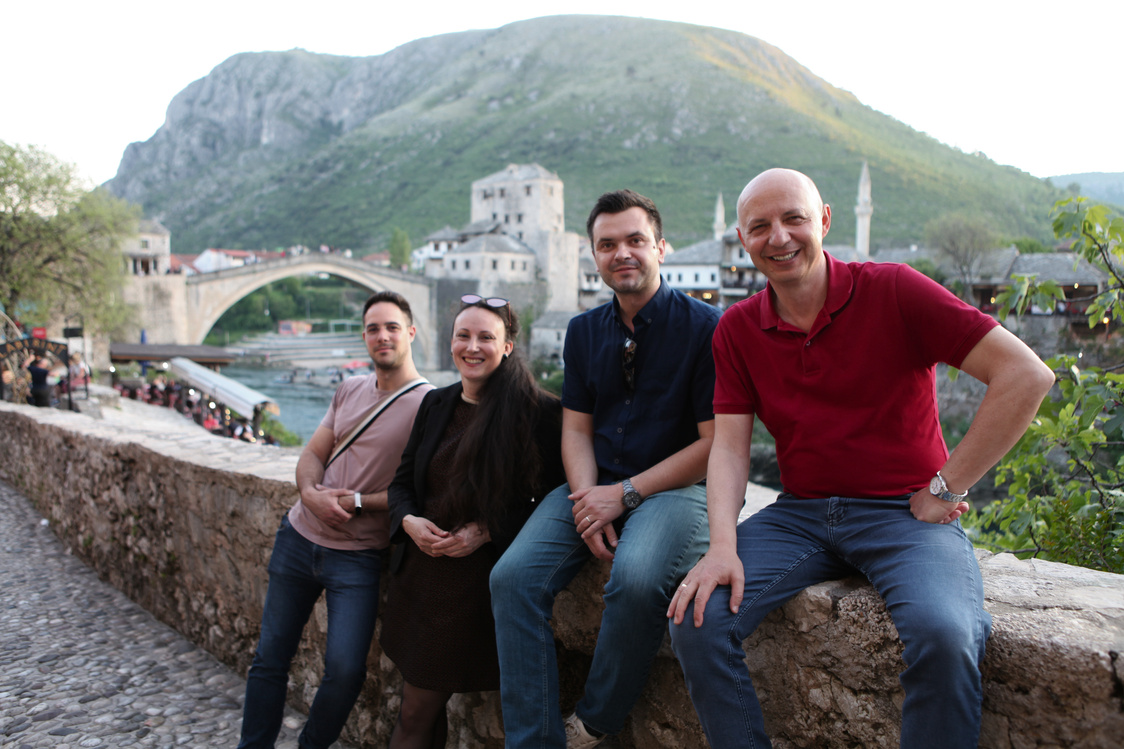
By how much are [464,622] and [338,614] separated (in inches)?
21.4

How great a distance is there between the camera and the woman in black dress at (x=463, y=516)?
2.04m

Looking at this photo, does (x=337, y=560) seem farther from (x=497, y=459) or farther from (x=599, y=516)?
(x=599, y=516)

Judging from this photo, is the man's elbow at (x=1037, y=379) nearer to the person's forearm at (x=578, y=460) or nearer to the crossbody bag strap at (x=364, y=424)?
the person's forearm at (x=578, y=460)

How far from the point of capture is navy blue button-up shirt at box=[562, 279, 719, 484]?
2.02 metres

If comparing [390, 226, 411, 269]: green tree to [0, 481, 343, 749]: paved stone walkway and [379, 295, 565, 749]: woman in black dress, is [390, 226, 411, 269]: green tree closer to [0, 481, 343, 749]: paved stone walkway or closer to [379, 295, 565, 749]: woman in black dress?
[0, 481, 343, 749]: paved stone walkway

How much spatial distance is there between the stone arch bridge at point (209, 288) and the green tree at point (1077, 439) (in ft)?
102

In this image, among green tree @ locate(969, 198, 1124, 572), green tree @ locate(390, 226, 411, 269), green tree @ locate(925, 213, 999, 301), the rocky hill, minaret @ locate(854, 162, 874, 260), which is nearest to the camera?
green tree @ locate(969, 198, 1124, 572)

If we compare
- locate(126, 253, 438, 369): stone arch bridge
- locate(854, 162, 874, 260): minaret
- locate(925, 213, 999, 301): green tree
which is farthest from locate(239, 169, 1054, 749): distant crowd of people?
locate(854, 162, 874, 260): minaret

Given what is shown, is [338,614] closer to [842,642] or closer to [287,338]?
[842,642]

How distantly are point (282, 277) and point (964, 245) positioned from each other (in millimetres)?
30862

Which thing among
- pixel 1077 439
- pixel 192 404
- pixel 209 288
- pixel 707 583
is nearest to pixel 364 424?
pixel 707 583

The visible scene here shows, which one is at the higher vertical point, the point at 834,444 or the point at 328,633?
the point at 834,444

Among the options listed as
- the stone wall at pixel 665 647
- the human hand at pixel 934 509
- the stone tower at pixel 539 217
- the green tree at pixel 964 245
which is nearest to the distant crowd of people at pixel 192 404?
the stone wall at pixel 665 647

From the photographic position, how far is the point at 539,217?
48656 millimetres
